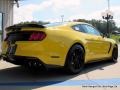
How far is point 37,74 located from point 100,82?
1840 millimetres

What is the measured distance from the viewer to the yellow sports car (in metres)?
7.04

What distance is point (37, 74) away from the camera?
8.00 m

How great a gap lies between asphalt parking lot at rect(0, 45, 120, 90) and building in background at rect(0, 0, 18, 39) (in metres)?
6.44

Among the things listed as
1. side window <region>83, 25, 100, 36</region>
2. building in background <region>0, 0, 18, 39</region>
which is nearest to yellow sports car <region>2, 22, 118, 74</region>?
side window <region>83, 25, 100, 36</region>

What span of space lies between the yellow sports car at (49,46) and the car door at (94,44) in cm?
2

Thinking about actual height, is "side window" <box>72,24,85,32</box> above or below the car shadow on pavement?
above

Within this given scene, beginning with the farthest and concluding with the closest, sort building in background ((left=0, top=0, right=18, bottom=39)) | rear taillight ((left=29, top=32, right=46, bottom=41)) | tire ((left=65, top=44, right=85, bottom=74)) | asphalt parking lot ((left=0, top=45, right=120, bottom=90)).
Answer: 1. building in background ((left=0, top=0, right=18, bottom=39))
2. tire ((left=65, top=44, right=85, bottom=74))
3. rear taillight ((left=29, top=32, right=46, bottom=41))
4. asphalt parking lot ((left=0, top=45, right=120, bottom=90))

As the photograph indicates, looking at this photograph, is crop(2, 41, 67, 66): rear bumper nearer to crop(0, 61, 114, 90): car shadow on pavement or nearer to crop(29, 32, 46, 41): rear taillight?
crop(29, 32, 46, 41): rear taillight

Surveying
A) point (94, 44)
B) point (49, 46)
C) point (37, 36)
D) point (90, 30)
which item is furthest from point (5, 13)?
point (49, 46)

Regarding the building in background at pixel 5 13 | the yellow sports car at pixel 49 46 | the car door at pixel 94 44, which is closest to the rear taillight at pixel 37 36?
the yellow sports car at pixel 49 46

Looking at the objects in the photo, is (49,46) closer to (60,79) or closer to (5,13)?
(60,79)

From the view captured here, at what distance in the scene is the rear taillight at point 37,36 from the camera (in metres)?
7.08

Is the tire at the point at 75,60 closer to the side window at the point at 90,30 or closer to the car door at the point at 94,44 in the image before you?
the car door at the point at 94,44

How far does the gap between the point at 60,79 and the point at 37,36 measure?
1.13 metres
